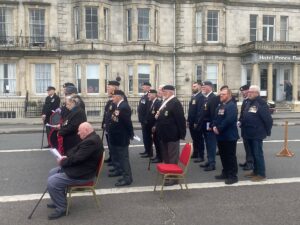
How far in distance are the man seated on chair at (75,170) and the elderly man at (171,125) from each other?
1998 mm

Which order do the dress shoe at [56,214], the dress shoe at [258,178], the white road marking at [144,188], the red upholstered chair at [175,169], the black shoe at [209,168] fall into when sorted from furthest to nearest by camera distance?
the black shoe at [209,168]
the dress shoe at [258,178]
the red upholstered chair at [175,169]
the white road marking at [144,188]
the dress shoe at [56,214]

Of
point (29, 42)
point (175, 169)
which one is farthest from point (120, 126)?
point (29, 42)

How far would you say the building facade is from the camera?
25.8 meters

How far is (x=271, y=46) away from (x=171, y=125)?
23.0 metres

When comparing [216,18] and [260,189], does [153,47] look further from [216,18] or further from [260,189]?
[260,189]

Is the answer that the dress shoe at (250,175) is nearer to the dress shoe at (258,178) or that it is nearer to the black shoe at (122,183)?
the dress shoe at (258,178)

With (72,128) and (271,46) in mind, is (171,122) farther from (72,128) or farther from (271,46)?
(271,46)

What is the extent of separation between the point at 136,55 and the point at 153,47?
1.39m

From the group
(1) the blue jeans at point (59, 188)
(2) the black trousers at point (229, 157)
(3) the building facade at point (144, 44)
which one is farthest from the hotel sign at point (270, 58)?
(1) the blue jeans at point (59, 188)

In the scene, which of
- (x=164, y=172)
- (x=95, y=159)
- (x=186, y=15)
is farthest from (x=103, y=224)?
(x=186, y=15)

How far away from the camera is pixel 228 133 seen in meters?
7.67

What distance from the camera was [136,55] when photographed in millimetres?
27141

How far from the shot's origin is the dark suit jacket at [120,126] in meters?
7.59

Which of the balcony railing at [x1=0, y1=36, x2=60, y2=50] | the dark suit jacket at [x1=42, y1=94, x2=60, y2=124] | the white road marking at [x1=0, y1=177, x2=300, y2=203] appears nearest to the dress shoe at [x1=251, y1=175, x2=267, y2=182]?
the white road marking at [x1=0, y1=177, x2=300, y2=203]
